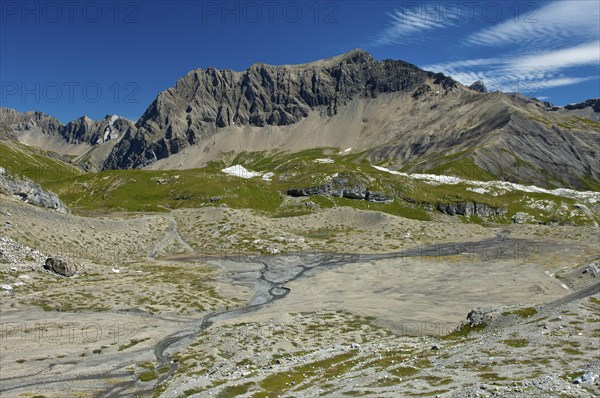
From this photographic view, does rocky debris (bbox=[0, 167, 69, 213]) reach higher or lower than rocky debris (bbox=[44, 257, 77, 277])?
higher

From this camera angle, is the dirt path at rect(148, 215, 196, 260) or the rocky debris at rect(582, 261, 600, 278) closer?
the rocky debris at rect(582, 261, 600, 278)

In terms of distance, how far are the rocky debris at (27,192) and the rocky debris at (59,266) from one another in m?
49.0

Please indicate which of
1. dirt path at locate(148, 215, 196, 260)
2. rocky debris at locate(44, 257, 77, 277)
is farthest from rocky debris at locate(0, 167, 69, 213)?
rocky debris at locate(44, 257, 77, 277)

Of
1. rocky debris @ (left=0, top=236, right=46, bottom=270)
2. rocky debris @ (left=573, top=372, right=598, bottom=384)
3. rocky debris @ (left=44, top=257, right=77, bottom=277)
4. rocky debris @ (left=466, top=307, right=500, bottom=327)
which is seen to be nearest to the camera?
rocky debris @ (left=573, top=372, right=598, bottom=384)

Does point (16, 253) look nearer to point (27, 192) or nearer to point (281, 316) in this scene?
point (27, 192)

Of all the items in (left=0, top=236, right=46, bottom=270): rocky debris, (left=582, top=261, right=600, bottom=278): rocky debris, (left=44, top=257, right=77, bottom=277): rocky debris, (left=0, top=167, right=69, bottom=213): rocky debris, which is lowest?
(left=582, top=261, right=600, bottom=278): rocky debris

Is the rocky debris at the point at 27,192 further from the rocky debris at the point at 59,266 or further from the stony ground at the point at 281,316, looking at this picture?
the rocky debris at the point at 59,266

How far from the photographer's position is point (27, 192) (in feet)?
445

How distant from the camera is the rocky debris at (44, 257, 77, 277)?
305 feet

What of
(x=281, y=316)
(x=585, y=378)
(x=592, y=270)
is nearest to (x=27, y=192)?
(x=281, y=316)

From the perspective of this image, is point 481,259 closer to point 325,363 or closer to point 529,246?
point 529,246

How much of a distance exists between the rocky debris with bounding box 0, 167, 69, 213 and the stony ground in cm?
1282

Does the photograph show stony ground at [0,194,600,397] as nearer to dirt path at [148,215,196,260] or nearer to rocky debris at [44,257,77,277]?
dirt path at [148,215,196,260]

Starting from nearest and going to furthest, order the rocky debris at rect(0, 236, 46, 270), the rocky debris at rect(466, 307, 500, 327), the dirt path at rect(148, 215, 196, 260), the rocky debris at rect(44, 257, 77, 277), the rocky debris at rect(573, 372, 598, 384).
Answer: the rocky debris at rect(573, 372, 598, 384)
the rocky debris at rect(466, 307, 500, 327)
the rocky debris at rect(0, 236, 46, 270)
the rocky debris at rect(44, 257, 77, 277)
the dirt path at rect(148, 215, 196, 260)
